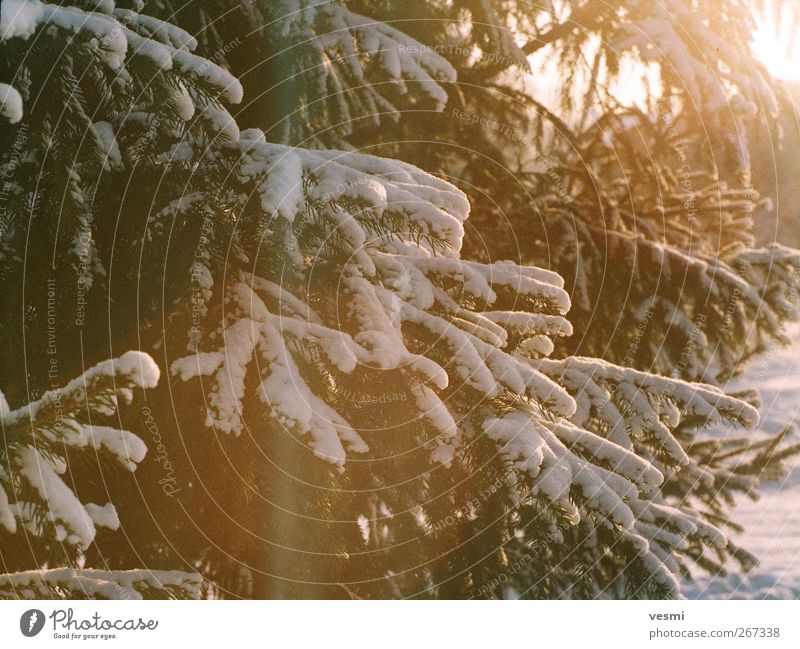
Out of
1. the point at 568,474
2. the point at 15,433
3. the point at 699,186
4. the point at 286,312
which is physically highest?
the point at 699,186

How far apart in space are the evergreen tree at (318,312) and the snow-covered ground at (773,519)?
174mm

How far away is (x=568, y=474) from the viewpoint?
169 cm

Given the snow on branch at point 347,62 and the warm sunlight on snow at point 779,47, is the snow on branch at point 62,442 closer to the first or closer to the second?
the snow on branch at point 347,62

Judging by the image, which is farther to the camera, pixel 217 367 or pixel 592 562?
pixel 592 562

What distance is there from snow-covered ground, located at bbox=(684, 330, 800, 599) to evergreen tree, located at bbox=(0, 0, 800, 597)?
0.57ft

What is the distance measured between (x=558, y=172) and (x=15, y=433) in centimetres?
162

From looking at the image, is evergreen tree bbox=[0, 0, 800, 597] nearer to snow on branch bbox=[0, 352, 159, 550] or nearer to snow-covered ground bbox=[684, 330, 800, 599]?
snow on branch bbox=[0, 352, 159, 550]

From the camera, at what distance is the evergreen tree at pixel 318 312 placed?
1484 millimetres

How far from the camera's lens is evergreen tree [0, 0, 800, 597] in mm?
1484

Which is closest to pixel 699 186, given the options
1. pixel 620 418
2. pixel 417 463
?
pixel 620 418

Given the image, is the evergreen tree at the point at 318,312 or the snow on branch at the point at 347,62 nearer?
the evergreen tree at the point at 318,312

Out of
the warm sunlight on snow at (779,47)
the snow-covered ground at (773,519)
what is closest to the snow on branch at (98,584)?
the snow-covered ground at (773,519)
